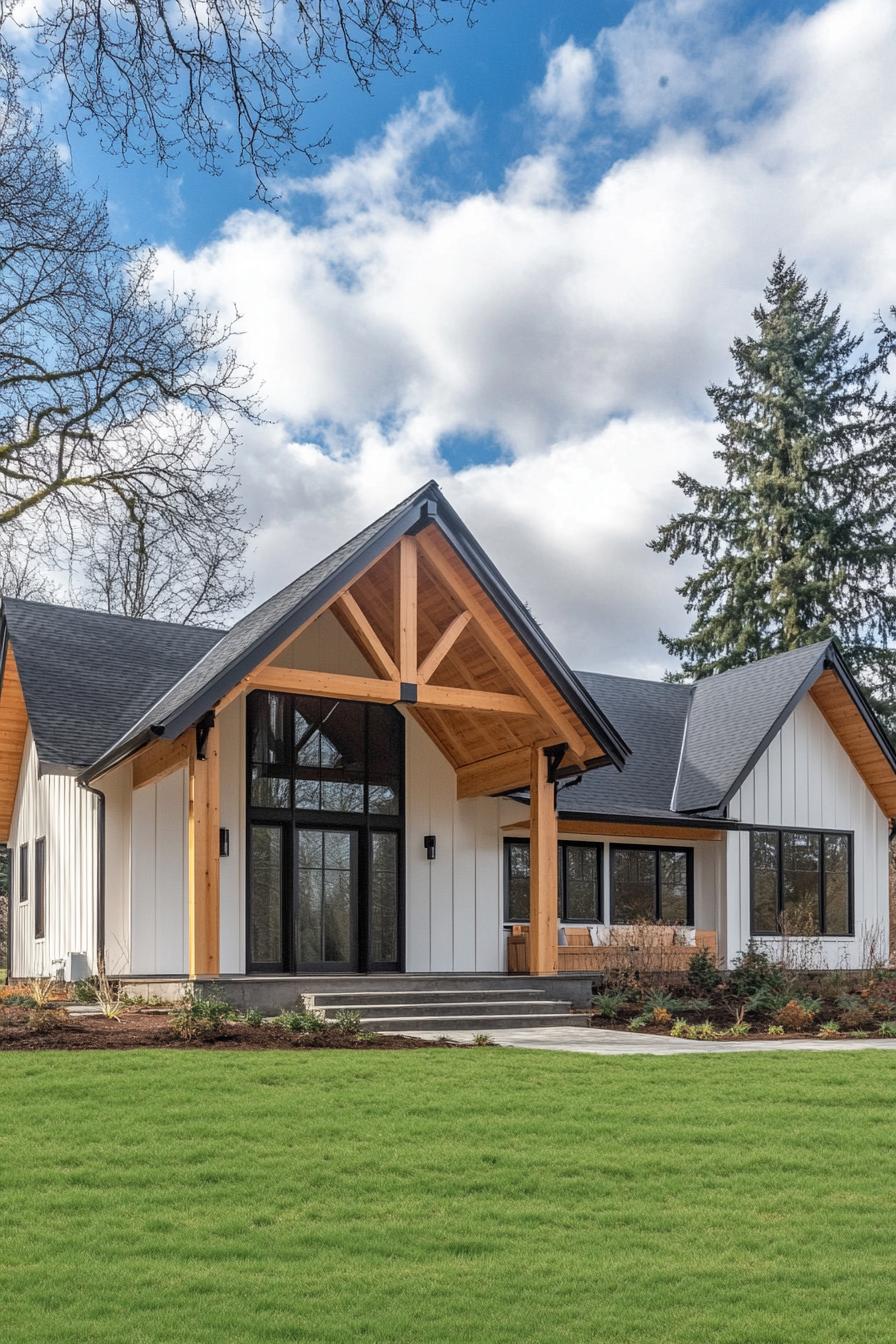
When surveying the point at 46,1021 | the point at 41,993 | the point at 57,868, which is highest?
the point at 57,868

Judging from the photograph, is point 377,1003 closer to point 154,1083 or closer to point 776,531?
point 154,1083

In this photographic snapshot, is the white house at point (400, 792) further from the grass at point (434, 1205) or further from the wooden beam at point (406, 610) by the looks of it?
the grass at point (434, 1205)

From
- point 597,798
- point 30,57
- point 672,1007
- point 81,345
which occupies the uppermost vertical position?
point 81,345

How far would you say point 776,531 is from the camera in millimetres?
35750

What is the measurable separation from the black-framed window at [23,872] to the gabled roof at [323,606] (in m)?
6.02

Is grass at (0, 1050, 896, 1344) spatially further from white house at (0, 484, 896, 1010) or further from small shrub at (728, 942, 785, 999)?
small shrub at (728, 942, 785, 999)

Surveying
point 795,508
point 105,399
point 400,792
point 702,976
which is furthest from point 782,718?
point 795,508

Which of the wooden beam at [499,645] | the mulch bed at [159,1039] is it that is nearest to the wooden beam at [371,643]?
the wooden beam at [499,645]

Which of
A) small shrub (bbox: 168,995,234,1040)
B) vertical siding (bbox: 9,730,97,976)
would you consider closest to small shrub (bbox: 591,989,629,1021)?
small shrub (bbox: 168,995,234,1040)

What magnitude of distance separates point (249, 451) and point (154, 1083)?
1543cm

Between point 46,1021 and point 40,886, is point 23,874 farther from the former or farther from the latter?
point 46,1021

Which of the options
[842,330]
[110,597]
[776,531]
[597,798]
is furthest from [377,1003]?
[842,330]

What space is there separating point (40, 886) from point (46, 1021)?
9367mm

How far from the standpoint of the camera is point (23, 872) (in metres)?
22.5
